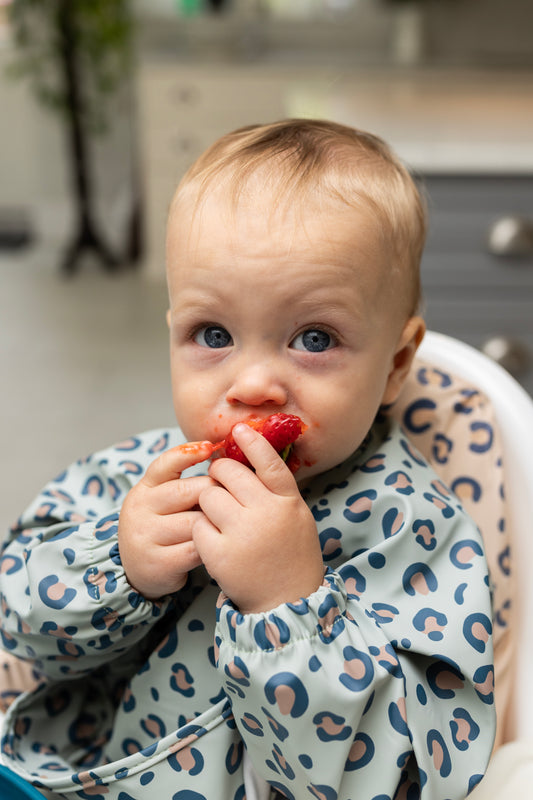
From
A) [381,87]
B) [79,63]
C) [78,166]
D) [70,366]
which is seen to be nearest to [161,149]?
[78,166]

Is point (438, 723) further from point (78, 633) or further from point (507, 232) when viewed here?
point (507, 232)

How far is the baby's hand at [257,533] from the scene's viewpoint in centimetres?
56

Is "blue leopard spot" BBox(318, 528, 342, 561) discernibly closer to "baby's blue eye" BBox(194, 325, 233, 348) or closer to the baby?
the baby

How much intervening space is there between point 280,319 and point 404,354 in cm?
18

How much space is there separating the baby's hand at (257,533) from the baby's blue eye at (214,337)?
0.31 ft

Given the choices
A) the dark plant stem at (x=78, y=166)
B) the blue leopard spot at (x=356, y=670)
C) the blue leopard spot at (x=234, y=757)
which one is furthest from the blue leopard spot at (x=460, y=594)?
the dark plant stem at (x=78, y=166)

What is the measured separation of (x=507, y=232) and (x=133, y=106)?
274 centimetres

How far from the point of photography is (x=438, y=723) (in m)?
0.61

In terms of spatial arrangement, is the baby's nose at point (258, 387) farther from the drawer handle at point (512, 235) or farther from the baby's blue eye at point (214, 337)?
the drawer handle at point (512, 235)

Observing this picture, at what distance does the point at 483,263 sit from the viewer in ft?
5.62

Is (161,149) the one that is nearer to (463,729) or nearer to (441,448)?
(441,448)

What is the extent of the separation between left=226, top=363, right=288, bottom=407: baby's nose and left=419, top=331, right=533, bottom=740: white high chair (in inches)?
13.9

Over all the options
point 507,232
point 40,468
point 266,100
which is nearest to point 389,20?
point 266,100

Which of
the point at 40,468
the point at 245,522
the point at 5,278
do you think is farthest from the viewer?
the point at 5,278
